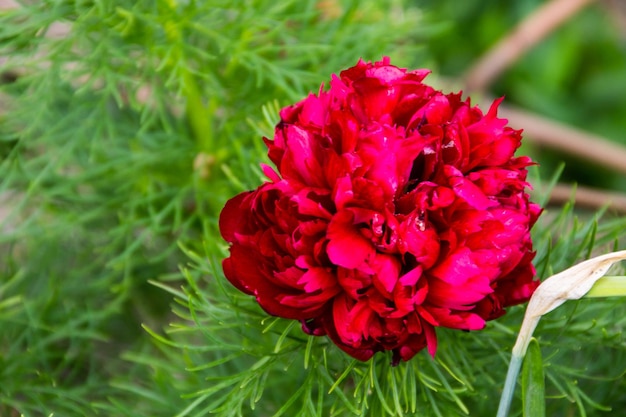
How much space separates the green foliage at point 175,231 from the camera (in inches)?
23.2

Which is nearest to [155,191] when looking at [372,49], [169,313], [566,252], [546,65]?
[169,313]

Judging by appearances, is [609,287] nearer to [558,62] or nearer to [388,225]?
[388,225]

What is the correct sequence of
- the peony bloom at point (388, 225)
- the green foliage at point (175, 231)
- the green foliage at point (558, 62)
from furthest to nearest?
the green foliage at point (558, 62) < the green foliage at point (175, 231) < the peony bloom at point (388, 225)

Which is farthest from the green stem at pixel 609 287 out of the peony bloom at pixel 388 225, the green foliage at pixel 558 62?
the green foliage at pixel 558 62

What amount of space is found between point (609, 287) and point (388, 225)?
0.50ft

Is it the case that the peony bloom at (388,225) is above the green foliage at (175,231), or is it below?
above

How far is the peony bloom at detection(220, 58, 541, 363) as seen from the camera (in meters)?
0.45

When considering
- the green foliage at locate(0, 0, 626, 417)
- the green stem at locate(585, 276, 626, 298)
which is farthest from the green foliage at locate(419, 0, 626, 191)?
the green stem at locate(585, 276, 626, 298)

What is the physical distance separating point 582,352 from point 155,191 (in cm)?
48

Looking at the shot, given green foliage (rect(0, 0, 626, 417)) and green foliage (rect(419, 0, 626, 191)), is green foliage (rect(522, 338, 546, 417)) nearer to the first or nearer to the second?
green foliage (rect(0, 0, 626, 417))

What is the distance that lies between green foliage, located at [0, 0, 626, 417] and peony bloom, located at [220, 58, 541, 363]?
7 centimetres

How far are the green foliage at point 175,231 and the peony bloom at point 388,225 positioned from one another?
0.24 ft

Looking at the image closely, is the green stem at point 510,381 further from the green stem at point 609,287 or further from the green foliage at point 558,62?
the green foliage at point 558,62

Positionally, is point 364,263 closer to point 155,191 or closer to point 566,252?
point 566,252
